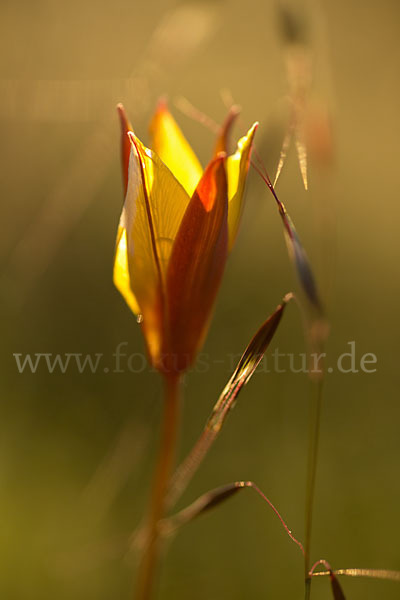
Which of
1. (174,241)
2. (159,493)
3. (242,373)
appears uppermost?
(174,241)

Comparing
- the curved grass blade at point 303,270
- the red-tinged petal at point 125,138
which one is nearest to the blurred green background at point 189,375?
the curved grass blade at point 303,270

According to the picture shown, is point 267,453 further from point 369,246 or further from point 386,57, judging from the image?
point 386,57

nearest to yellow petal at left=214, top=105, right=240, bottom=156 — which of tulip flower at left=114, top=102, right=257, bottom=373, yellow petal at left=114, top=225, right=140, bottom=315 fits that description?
tulip flower at left=114, top=102, right=257, bottom=373

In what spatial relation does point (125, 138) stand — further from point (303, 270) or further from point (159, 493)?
point (159, 493)

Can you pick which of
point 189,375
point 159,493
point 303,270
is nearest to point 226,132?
point 303,270

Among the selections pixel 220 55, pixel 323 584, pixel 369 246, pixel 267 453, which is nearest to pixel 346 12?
pixel 220 55
